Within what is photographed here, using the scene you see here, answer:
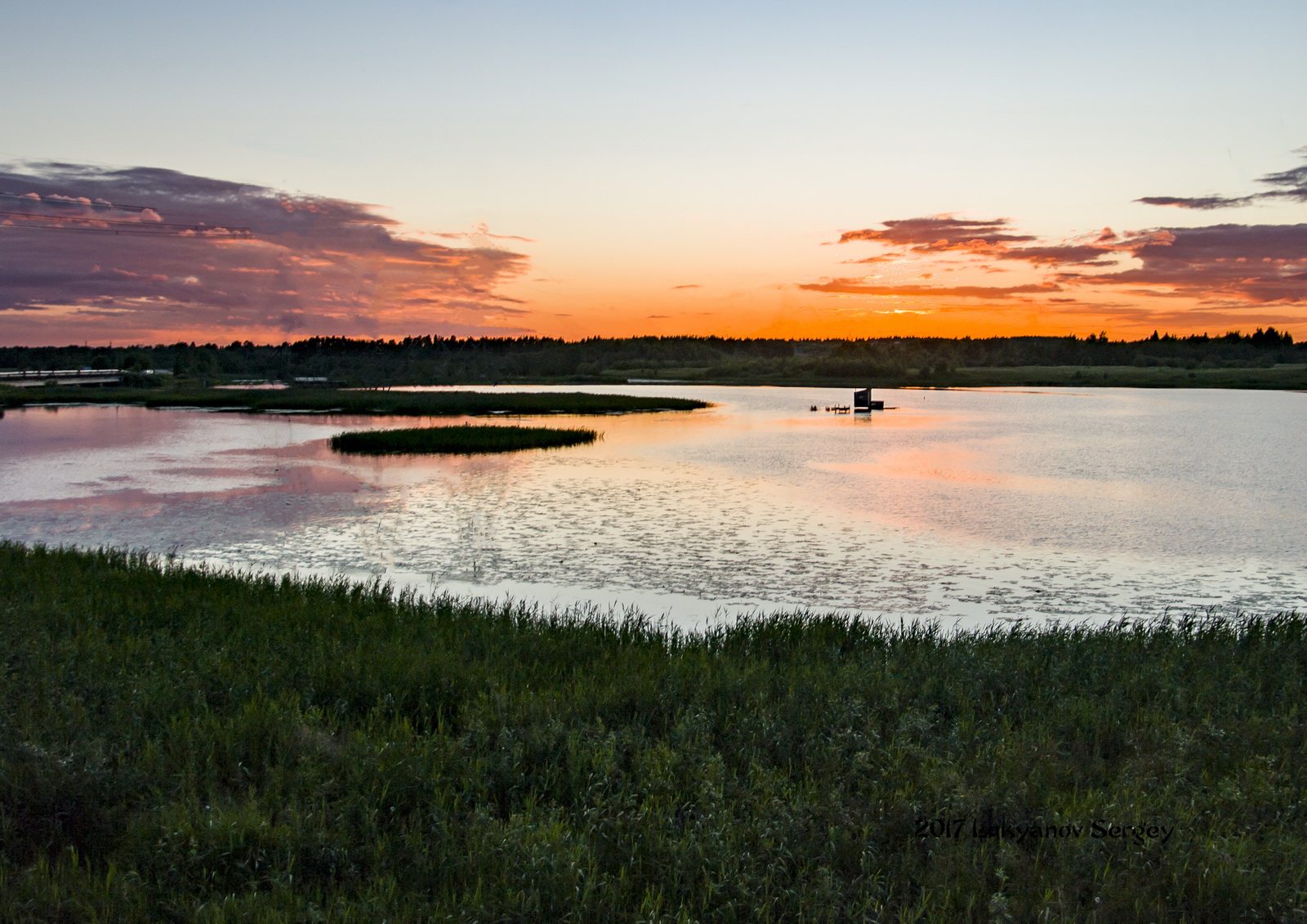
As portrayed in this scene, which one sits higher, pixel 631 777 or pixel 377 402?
pixel 377 402

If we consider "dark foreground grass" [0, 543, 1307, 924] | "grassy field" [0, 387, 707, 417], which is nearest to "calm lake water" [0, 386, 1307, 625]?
"dark foreground grass" [0, 543, 1307, 924]

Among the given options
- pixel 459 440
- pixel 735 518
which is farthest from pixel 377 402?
pixel 735 518

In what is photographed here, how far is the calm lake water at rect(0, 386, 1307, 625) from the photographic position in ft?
56.7

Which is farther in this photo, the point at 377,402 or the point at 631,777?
the point at 377,402

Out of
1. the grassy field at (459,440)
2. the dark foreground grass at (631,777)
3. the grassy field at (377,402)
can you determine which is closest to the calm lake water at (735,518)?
the grassy field at (459,440)

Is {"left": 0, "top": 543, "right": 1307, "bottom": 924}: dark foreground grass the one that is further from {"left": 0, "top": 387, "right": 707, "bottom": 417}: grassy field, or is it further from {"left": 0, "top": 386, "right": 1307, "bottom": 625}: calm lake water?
{"left": 0, "top": 387, "right": 707, "bottom": 417}: grassy field

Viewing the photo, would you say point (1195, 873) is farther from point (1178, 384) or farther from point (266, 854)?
point (1178, 384)

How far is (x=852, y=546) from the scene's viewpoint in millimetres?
21125

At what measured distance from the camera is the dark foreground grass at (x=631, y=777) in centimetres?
577

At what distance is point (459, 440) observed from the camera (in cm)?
4631

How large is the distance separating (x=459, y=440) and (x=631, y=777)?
40.2 meters

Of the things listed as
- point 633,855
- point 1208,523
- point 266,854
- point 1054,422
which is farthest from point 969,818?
point 1054,422

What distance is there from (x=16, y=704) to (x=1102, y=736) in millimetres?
10827

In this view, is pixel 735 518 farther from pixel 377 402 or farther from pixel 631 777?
pixel 377 402
